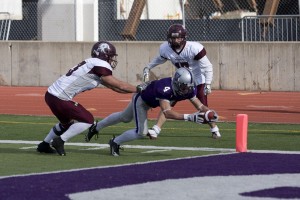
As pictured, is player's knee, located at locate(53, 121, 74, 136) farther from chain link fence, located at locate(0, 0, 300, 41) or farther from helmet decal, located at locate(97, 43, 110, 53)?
chain link fence, located at locate(0, 0, 300, 41)

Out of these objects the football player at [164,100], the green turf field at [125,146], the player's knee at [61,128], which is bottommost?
the green turf field at [125,146]

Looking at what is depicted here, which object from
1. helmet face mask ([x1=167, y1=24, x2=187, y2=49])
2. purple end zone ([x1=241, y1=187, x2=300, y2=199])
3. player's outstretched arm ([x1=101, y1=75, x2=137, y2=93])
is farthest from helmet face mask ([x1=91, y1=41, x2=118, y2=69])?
purple end zone ([x1=241, y1=187, x2=300, y2=199])

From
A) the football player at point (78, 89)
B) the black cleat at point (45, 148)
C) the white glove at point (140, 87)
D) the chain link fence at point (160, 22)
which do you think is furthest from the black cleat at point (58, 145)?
the chain link fence at point (160, 22)

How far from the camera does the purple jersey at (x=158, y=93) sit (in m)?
13.7

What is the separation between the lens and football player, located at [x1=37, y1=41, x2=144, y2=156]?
558 inches

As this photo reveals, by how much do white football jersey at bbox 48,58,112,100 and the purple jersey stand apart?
2.18 ft

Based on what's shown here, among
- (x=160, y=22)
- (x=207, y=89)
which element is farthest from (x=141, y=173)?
(x=160, y=22)

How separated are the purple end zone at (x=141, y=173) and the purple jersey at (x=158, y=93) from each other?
814 millimetres

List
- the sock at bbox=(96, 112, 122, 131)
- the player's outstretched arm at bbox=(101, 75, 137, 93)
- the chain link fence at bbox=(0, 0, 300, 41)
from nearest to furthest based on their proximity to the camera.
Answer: the player's outstretched arm at bbox=(101, 75, 137, 93) → the sock at bbox=(96, 112, 122, 131) → the chain link fence at bbox=(0, 0, 300, 41)

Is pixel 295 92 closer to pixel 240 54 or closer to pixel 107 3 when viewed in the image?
pixel 240 54

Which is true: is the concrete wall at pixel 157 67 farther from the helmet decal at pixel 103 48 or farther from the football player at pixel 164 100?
the helmet decal at pixel 103 48

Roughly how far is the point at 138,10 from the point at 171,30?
16.2 m

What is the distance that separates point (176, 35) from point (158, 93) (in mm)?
3367

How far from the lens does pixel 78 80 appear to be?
14.4 metres
